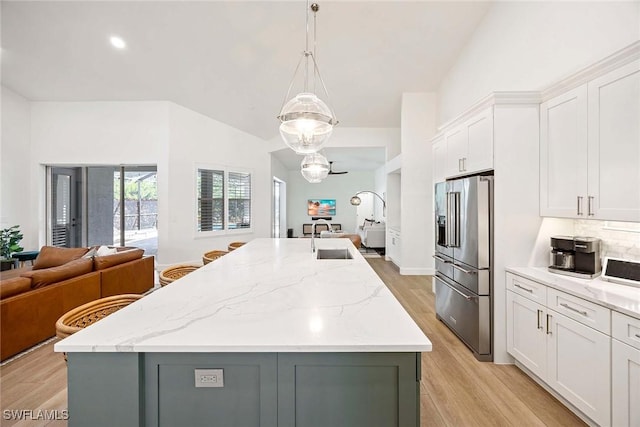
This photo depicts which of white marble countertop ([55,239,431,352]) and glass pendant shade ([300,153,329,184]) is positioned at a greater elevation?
glass pendant shade ([300,153,329,184])

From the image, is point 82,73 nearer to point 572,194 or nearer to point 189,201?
point 189,201

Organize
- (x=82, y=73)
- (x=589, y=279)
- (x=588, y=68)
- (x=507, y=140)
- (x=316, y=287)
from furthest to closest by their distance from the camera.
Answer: (x=82, y=73) → (x=507, y=140) → (x=589, y=279) → (x=588, y=68) → (x=316, y=287)

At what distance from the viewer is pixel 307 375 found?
1.16m

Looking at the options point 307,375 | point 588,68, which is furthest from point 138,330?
point 588,68

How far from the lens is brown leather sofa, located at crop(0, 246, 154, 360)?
2.65m

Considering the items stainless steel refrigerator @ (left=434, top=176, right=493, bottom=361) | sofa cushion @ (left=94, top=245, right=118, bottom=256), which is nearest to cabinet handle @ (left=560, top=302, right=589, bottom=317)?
stainless steel refrigerator @ (left=434, top=176, right=493, bottom=361)

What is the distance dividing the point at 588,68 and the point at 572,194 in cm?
86

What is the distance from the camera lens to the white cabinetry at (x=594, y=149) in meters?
1.79

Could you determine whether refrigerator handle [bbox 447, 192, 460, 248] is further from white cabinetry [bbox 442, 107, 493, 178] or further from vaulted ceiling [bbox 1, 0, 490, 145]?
vaulted ceiling [bbox 1, 0, 490, 145]

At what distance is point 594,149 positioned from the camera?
2023 mm

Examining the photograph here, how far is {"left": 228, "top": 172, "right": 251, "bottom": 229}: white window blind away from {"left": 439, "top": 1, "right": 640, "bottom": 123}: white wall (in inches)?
197

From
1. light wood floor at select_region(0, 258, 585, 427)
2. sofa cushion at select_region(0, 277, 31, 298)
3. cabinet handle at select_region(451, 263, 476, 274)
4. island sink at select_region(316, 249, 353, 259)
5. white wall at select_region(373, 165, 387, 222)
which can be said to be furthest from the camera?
white wall at select_region(373, 165, 387, 222)

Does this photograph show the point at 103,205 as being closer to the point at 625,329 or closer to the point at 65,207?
the point at 65,207

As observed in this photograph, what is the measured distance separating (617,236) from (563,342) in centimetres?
87
